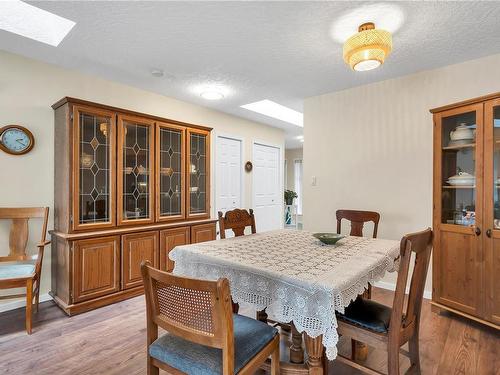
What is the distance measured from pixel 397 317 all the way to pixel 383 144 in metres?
2.43

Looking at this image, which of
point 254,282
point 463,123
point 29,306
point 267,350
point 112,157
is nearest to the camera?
point 267,350

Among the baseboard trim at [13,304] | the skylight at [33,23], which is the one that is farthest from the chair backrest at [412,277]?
the baseboard trim at [13,304]

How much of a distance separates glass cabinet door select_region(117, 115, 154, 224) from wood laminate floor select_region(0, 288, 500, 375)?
3.28 ft

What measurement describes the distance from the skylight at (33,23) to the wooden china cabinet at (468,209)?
10.9ft

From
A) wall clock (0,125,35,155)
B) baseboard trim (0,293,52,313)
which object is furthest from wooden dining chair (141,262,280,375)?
wall clock (0,125,35,155)

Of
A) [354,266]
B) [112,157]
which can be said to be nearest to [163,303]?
[354,266]

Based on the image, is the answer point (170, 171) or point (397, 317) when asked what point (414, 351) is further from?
point (170, 171)

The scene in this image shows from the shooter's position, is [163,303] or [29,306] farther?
[29,306]

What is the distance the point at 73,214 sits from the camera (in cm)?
263

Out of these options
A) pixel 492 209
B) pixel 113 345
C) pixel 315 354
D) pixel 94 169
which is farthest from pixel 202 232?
pixel 492 209

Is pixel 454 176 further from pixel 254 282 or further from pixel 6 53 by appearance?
pixel 6 53

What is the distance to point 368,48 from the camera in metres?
1.95

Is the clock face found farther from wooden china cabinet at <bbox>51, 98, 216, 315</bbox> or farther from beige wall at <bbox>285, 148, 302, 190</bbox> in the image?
beige wall at <bbox>285, 148, 302, 190</bbox>

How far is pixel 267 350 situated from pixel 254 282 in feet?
1.00
